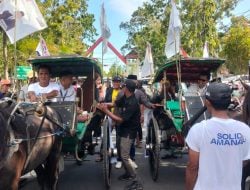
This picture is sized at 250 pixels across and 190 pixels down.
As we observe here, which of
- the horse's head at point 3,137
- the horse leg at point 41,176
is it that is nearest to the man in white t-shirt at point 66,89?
the horse leg at point 41,176

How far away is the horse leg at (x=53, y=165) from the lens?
253 inches

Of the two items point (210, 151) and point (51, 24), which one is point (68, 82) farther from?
A: point (51, 24)

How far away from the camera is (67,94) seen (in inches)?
305

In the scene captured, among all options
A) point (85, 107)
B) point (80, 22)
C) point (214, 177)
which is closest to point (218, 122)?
point (214, 177)

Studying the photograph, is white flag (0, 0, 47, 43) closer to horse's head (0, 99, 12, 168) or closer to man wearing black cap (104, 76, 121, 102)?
man wearing black cap (104, 76, 121, 102)

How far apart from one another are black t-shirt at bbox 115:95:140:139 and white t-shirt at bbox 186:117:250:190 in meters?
4.02

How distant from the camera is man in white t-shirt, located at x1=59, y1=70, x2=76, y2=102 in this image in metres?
7.69

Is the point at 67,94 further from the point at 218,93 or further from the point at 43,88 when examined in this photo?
the point at 218,93

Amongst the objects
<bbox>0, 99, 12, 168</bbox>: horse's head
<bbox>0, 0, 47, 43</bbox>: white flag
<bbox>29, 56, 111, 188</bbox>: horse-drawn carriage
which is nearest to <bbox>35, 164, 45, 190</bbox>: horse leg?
<bbox>29, 56, 111, 188</bbox>: horse-drawn carriage

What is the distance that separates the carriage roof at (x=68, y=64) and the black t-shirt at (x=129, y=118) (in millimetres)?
1100

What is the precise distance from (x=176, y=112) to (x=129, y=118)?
151 centimetres

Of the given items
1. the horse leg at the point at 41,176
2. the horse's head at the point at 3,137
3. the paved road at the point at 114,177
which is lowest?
the paved road at the point at 114,177

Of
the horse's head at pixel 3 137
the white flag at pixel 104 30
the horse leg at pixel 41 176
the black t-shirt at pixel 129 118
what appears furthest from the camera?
the white flag at pixel 104 30

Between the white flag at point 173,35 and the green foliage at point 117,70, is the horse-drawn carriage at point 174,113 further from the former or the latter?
the green foliage at point 117,70
